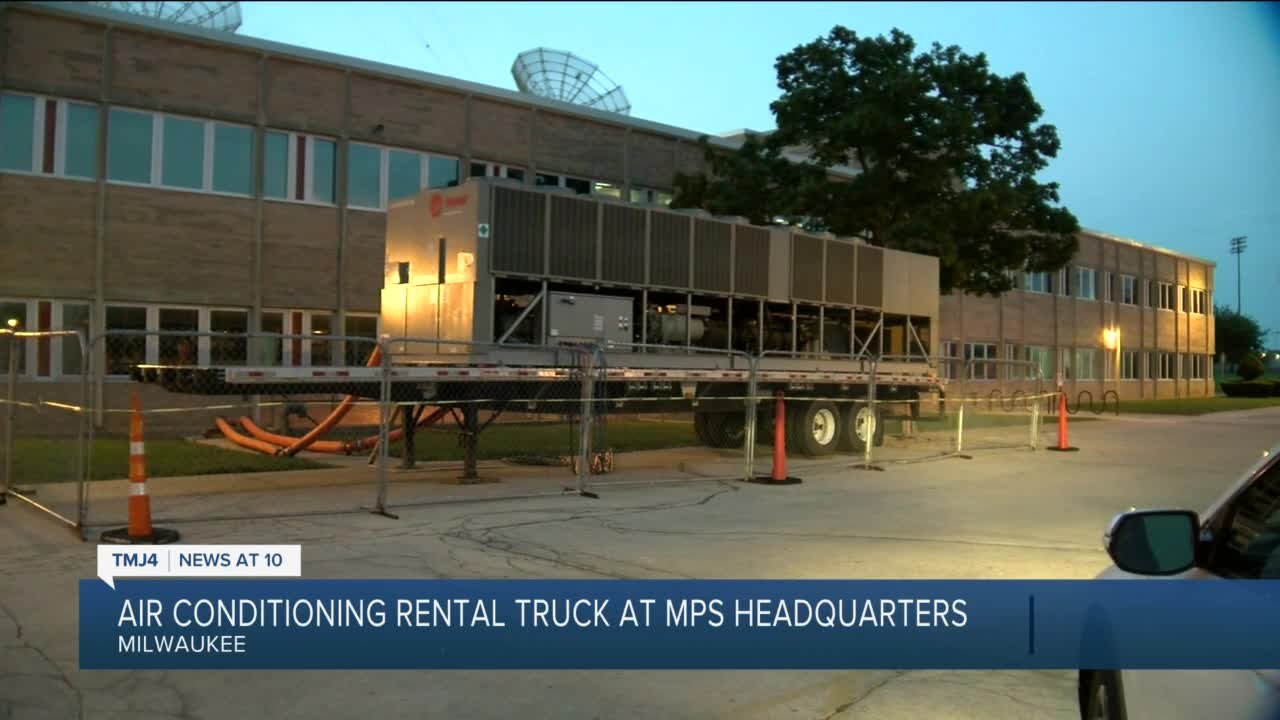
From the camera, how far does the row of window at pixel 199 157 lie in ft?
67.2

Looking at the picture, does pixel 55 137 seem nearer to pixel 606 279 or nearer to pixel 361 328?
pixel 361 328

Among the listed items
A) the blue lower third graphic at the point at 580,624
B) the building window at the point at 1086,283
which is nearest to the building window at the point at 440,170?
the blue lower third graphic at the point at 580,624

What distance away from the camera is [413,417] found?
1361 cm

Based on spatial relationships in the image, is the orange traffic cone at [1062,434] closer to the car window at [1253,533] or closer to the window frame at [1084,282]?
the car window at [1253,533]

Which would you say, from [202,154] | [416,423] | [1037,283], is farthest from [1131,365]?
[416,423]

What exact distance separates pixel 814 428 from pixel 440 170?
12.6 m

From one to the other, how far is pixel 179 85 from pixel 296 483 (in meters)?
12.7

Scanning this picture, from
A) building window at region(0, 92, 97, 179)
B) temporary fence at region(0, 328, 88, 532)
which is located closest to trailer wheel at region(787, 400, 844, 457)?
temporary fence at region(0, 328, 88, 532)

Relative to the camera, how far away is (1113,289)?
50438 mm

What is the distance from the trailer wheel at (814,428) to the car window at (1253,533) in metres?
14.5

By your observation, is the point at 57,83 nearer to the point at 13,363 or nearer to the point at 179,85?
the point at 179,85

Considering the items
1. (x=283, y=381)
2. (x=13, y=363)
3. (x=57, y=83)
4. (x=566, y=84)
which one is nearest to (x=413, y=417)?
A: (x=283, y=381)

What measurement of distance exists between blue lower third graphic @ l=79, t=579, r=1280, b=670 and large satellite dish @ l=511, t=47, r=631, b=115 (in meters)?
25.9

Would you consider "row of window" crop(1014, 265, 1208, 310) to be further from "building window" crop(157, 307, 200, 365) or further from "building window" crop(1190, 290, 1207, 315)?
"building window" crop(157, 307, 200, 365)
